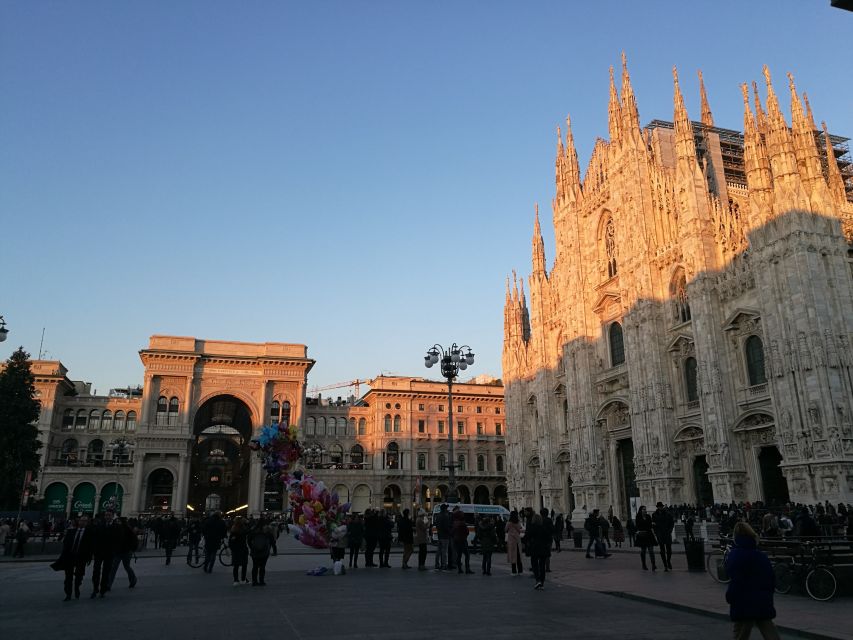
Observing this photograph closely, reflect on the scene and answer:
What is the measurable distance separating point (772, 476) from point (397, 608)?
86.1 ft

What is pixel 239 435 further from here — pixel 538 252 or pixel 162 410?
pixel 538 252

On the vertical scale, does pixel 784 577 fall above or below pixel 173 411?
below

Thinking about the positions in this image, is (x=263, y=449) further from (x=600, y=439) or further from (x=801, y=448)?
(x=600, y=439)

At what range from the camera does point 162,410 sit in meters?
64.4

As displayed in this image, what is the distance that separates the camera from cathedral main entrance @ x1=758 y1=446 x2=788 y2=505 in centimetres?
3042

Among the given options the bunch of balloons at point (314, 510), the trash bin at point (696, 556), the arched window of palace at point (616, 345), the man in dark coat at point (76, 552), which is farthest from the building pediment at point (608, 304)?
the man in dark coat at point (76, 552)

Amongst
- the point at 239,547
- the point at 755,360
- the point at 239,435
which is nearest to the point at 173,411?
the point at 239,435

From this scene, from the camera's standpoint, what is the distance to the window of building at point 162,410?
64.0 metres

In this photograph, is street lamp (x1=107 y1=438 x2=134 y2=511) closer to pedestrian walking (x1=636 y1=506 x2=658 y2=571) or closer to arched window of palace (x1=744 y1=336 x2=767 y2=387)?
arched window of palace (x1=744 y1=336 x2=767 y2=387)

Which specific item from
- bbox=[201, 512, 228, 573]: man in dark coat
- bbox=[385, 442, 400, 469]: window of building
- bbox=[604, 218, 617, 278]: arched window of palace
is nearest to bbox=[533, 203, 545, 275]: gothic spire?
bbox=[604, 218, 617, 278]: arched window of palace

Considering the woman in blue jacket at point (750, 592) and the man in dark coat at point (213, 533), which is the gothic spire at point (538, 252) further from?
the woman in blue jacket at point (750, 592)

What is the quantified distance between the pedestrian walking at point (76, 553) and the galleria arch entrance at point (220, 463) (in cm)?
6449

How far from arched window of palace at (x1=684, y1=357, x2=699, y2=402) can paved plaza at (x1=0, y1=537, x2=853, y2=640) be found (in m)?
21.5

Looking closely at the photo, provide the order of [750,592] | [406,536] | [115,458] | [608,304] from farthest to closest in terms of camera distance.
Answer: [115,458]
[608,304]
[406,536]
[750,592]
